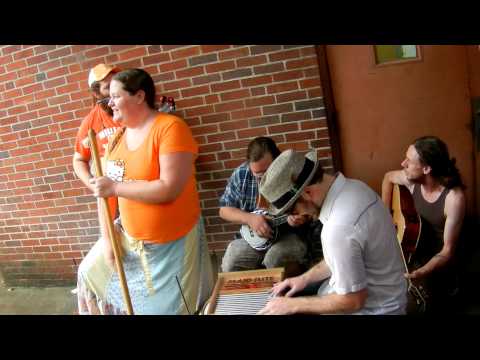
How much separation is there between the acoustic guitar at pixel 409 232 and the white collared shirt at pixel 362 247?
19.2 inches

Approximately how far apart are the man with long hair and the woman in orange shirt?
1.14m

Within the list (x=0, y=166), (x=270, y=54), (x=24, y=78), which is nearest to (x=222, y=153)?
(x=270, y=54)

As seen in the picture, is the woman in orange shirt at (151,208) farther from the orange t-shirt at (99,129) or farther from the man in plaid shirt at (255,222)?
the orange t-shirt at (99,129)

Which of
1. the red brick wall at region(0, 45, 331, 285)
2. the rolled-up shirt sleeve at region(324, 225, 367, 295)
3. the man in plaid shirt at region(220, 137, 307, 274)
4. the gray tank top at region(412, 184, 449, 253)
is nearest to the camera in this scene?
the rolled-up shirt sleeve at region(324, 225, 367, 295)

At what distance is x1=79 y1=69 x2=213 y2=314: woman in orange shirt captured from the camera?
2.06 metres

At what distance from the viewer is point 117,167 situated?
7.10ft

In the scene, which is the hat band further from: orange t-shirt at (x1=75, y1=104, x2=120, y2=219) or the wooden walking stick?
orange t-shirt at (x1=75, y1=104, x2=120, y2=219)

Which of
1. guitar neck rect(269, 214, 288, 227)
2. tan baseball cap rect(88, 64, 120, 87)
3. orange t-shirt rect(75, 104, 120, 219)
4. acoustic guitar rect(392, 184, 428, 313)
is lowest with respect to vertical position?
acoustic guitar rect(392, 184, 428, 313)

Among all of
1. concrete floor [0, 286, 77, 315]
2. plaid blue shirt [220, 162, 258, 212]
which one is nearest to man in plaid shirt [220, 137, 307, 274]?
plaid blue shirt [220, 162, 258, 212]

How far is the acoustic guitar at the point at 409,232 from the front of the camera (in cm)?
226

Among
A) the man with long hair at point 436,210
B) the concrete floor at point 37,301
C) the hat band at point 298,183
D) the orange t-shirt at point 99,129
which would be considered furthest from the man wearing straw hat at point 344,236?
the concrete floor at point 37,301

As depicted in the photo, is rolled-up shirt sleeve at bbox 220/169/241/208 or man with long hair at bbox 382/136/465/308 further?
rolled-up shirt sleeve at bbox 220/169/241/208

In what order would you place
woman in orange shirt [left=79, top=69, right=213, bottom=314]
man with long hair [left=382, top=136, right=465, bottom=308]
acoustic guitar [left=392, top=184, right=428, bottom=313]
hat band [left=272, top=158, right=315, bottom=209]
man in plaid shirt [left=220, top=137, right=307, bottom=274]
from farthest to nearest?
man in plaid shirt [left=220, top=137, right=307, bottom=274]
man with long hair [left=382, top=136, right=465, bottom=308]
acoustic guitar [left=392, top=184, right=428, bottom=313]
woman in orange shirt [left=79, top=69, right=213, bottom=314]
hat band [left=272, top=158, right=315, bottom=209]

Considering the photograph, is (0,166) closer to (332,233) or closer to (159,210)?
(159,210)
